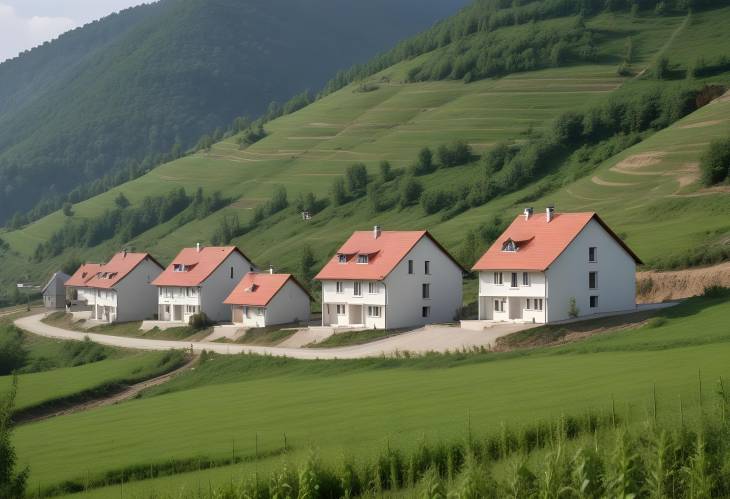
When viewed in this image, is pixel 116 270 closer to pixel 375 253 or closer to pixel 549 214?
pixel 375 253

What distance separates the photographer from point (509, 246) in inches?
2803

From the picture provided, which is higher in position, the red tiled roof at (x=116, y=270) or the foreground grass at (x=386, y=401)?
the red tiled roof at (x=116, y=270)

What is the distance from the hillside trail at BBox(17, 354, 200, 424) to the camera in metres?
60.5

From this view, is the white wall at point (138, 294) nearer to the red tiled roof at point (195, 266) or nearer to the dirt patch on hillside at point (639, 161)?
the red tiled roof at point (195, 266)

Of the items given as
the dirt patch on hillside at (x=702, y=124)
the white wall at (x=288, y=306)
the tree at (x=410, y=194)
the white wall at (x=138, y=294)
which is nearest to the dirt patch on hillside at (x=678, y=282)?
the white wall at (x=288, y=306)

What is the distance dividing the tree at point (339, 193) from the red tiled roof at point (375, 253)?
78.2 metres

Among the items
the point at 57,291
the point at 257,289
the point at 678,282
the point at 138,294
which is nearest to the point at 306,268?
the point at 138,294

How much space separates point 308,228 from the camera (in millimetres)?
153375

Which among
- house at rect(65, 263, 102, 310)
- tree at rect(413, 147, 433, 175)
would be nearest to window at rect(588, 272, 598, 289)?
house at rect(65, 263, 102, 310)

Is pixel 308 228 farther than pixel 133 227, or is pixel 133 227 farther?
pixel 133 227

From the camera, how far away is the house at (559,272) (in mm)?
67250

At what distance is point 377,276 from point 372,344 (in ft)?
24.2

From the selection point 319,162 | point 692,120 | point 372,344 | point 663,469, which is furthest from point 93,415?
point 319,162

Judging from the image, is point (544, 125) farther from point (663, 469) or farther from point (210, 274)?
point (663, 469)
